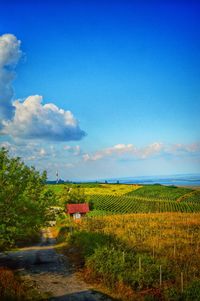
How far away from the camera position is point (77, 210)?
241 ft

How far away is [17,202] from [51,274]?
298 inches

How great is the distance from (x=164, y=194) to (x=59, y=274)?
8861cm

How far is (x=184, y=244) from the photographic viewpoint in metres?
37.3

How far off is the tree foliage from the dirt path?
377 centimetres

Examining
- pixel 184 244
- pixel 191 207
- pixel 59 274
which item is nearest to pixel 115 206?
pixel 191 207

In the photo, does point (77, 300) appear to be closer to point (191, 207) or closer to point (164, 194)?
point (191, 207)

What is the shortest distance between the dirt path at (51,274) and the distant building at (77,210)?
30287mm

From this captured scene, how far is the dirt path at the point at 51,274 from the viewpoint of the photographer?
72.7ft

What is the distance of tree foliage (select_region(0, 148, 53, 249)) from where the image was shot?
24.7m

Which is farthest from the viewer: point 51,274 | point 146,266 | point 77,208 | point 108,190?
point 108,190

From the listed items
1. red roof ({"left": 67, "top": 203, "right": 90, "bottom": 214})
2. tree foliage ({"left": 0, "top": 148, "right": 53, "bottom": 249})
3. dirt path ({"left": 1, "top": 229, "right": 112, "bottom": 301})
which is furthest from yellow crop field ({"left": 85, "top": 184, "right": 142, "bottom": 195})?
tree foliage ({"left": 0, "top": 148, "right": 53, "bottom": 249})

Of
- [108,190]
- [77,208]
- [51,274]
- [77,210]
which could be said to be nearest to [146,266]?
[51,274]

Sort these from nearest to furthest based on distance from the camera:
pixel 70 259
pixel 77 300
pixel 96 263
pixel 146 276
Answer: pixel 77 300, pixel 146 276, pixel 96 263, pixel 70 259

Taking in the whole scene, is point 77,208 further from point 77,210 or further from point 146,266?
point 146,266
